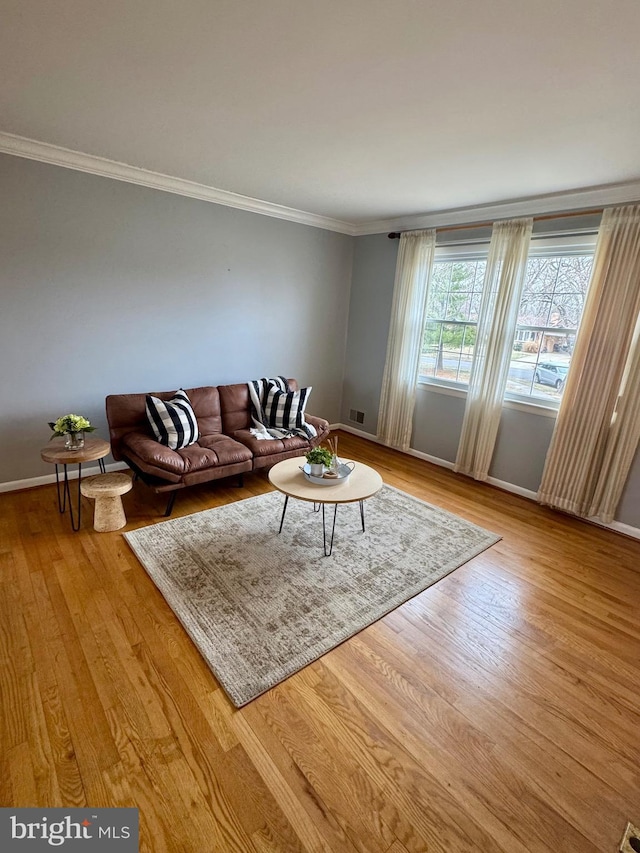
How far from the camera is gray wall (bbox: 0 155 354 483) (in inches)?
116

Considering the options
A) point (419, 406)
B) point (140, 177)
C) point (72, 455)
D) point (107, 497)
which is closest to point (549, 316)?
point (419, 406)

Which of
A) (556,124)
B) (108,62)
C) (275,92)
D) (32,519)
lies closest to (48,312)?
(32,519)

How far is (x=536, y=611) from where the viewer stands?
2.30 meters

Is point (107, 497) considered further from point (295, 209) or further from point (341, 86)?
point (295, 209)

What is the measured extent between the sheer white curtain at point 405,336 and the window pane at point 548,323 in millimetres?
1063

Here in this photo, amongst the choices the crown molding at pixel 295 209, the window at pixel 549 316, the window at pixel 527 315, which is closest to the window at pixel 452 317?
the window at pixel 527 315

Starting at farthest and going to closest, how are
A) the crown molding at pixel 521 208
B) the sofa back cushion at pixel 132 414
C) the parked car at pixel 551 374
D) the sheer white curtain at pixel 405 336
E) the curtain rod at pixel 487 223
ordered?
the sheer white curtain at pixel 405 336, the parked car at pixel 551 374, the sofa back cushion at pixel 132 414, the curtain rod at pixel 487 223, the crown molding at pixel 521 208

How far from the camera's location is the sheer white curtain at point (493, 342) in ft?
11.7

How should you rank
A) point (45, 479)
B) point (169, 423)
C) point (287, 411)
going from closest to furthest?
point (169, 423)
point (45, 479)
point (287, 411)

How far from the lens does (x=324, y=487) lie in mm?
2611

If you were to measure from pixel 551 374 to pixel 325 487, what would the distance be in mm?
2453

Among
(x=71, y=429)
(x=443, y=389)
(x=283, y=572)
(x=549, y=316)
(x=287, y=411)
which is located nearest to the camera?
(x=283, y=572)

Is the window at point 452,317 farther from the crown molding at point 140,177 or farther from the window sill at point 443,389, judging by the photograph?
the crown molding at point 140,177

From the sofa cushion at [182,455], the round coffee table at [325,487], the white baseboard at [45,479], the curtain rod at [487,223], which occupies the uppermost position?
the curtain rod at [487,223]
